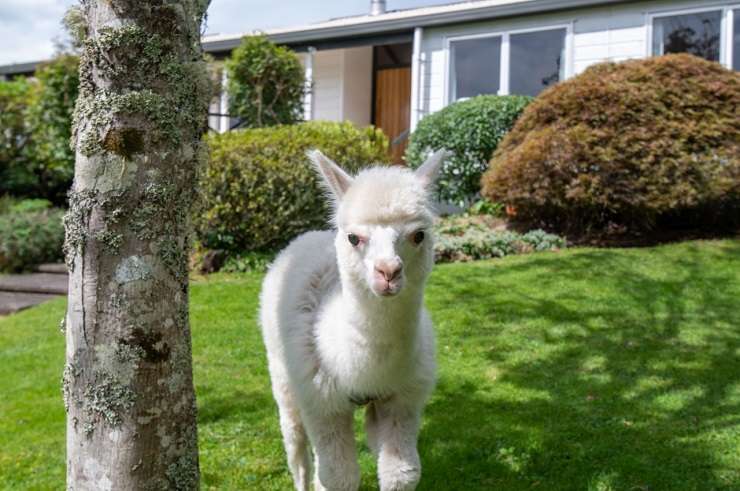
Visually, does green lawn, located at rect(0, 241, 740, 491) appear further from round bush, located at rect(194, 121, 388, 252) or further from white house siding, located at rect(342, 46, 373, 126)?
white house siding, located at rect(342, 46, 373, 126)

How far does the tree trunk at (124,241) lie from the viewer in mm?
2494

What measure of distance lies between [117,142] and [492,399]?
3950mm

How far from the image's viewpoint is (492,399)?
5512 millimetres

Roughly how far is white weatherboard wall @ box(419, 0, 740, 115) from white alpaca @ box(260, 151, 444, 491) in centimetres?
1102

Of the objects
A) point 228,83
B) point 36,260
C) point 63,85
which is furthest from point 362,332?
point 63,85

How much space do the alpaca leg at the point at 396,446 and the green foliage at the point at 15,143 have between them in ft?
54.9

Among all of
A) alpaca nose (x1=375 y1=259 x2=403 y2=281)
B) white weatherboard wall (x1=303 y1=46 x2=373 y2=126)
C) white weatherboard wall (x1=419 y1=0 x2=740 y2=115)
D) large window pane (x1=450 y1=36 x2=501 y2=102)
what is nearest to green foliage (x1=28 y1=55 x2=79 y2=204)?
white weatherboard wall (x1=303 y1=46 x2=373 y2=126)

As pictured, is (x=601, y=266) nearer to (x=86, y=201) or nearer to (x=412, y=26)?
(x=86, y=201)

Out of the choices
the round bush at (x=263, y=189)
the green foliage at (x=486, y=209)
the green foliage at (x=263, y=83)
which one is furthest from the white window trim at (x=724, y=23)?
the green foliage at (x=263, y=83)

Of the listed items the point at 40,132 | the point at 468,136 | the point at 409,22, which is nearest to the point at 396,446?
the point at 468,136

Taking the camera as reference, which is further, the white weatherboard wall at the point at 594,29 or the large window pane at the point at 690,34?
the white weatherboard wall at the point at 594,29

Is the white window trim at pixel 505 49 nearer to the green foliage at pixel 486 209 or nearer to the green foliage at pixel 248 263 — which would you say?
the green foliage at pixel 486 209

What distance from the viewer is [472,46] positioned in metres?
15.8

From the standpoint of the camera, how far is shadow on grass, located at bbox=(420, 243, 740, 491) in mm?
4258
